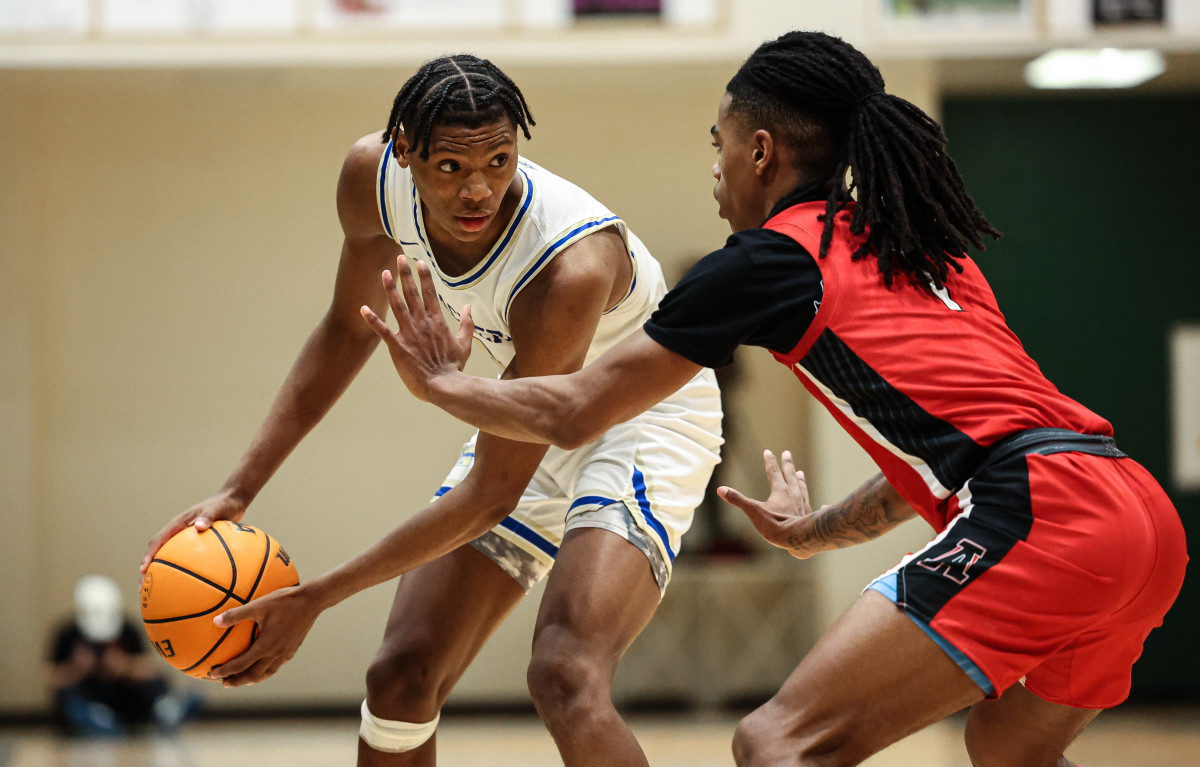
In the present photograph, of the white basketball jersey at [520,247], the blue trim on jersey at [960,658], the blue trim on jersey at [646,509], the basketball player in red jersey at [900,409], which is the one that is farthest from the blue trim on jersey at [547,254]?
the blue trim on jersey at [960,658]

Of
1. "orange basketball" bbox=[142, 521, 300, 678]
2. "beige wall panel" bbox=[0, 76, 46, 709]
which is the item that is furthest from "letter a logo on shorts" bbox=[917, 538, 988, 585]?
"beige wall panel" bbox=[0, 76, 46, 709]

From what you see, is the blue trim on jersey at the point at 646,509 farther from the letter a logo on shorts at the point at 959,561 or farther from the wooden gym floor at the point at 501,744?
the wooden gym floor at the point at 501,744

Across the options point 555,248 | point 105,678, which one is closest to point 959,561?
point 555,248

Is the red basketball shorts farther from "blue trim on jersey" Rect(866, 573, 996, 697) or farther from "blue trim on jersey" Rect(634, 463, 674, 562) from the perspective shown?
"blue trim on jersey" Rect(634, 463, 674, 562)

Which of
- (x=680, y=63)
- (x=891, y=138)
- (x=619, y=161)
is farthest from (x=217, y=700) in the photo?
(x=891, y=138)

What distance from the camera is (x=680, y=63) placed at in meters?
6.71

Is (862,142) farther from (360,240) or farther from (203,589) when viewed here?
(203,589)

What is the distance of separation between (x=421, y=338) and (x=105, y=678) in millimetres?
5267

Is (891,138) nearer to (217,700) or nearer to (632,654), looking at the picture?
(632,654)

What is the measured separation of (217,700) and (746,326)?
21.4 ft

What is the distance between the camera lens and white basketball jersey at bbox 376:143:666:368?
269 cm

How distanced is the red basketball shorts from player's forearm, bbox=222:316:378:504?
1.68 meters

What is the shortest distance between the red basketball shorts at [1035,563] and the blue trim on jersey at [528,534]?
1.13m

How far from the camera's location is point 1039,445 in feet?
6.63
